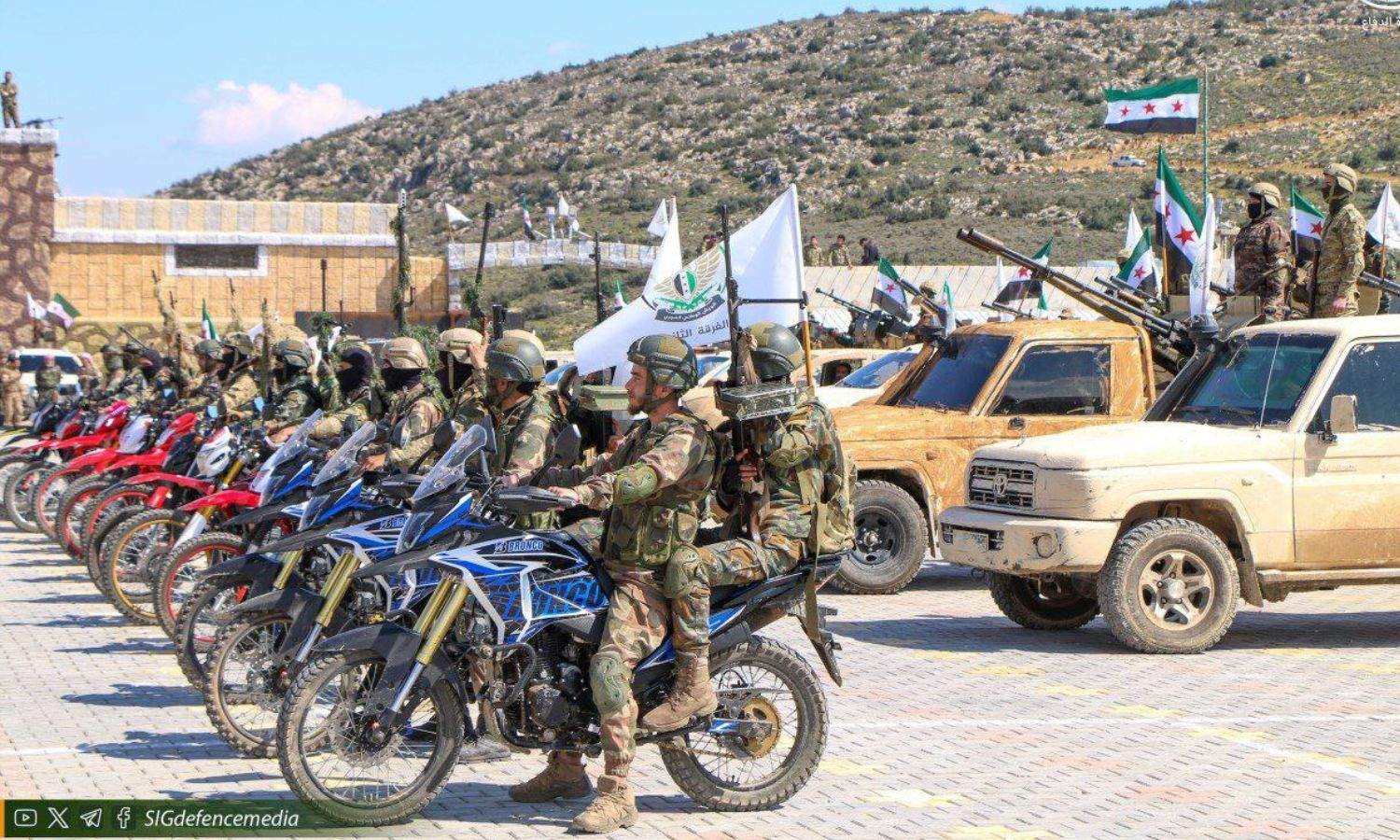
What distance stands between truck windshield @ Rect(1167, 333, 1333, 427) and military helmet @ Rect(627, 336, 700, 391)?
5.51m

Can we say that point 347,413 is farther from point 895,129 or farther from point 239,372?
point 895,129

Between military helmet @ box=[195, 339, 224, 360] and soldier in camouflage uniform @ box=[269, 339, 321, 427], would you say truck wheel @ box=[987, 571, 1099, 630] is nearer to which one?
soldier in camouflage uniform @ box=[269, 339, 321, 427]

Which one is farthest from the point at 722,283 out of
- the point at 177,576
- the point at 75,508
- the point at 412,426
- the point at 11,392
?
the point at 11,392

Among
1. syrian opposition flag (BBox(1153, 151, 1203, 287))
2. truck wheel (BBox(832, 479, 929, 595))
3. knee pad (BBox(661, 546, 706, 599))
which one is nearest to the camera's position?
knee pad (BBox(661, 546, 706, 599))

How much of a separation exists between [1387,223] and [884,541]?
24.8 ft

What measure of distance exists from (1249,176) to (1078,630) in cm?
4754

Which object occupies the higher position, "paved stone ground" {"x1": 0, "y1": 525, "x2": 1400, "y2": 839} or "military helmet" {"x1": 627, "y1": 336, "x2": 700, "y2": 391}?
"military helmet" {"x1": 627, "y1": 336, "x2": 700, "y2": 391}

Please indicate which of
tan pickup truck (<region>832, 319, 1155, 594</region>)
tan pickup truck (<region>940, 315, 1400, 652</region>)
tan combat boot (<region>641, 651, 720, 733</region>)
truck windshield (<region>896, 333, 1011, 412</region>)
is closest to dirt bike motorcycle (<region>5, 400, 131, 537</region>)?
tan pickup truck (<region>832, 319, 1155, 594</region>)

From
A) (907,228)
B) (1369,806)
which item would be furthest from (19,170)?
(1369,806)

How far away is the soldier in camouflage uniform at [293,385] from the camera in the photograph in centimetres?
1230

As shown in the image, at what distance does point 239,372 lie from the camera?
1492 cm

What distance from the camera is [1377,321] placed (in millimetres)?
11273

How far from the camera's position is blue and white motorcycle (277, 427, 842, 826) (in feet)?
21.2

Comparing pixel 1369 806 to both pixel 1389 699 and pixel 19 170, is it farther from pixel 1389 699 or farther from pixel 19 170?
pixel 19 170
